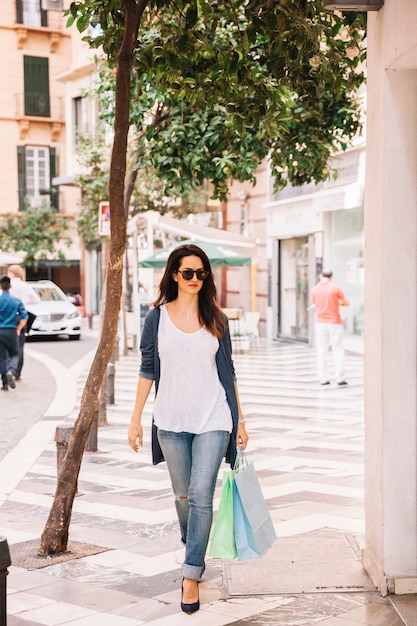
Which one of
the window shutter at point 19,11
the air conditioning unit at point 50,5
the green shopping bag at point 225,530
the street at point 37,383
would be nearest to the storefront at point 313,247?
the street at point 37,383

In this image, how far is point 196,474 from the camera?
17.8ft

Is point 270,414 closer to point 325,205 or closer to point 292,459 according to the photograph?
point 292,459

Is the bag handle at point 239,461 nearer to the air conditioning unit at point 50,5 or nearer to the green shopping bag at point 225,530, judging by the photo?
the green shopping bag at point 225,530

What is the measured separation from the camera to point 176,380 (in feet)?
18.1

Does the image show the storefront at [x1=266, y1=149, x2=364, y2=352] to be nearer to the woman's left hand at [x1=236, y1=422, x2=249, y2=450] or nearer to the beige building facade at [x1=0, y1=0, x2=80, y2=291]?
the woman's left hand at [x1=236, y1=422, x2=249, y2=450]

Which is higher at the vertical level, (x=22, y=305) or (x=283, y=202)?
(x=283, y=202)

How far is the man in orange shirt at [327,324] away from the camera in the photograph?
16719mm

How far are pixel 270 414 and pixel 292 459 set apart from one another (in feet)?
11.2

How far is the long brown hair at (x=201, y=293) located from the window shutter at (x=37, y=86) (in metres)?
45.8

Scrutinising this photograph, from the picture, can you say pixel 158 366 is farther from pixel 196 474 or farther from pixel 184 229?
pixel 184 229

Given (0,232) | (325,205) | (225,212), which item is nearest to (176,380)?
(325,205)

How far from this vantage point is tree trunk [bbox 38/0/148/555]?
21.5 ft

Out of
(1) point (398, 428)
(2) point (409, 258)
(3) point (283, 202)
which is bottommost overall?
(1) point (398, 428)

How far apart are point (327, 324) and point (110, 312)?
10.3 metres
